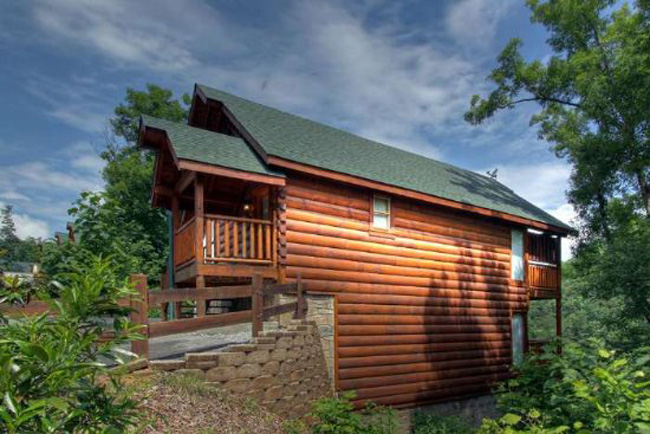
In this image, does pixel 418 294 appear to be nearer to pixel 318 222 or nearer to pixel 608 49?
pixel 318 222

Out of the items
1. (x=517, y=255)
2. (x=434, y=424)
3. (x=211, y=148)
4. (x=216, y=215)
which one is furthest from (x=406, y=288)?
(x=211, y=148)

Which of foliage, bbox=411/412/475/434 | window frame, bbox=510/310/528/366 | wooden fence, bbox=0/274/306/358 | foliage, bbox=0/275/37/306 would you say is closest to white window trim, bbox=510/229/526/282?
window frame, bbox=510/310/528/366

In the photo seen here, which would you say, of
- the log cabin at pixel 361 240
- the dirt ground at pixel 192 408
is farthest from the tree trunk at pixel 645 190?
the dirt ground at pixel 192 408

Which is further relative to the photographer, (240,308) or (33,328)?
(240,308)

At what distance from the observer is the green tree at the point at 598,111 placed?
16.2m

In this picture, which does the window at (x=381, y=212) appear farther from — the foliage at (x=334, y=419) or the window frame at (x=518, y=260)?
the window frame at (x=518, y=260)

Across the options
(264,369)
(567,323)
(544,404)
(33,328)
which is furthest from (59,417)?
(567,323)

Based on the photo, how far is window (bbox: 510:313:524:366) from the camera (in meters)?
16.0

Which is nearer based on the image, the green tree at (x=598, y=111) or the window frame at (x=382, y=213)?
the window frame at (x=382, y=213)

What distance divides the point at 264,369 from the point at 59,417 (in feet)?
17.1

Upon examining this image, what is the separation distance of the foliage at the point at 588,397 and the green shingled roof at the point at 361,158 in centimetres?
614

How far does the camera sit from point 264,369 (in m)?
7.54

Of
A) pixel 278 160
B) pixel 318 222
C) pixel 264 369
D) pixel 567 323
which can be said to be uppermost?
pixel 278 160

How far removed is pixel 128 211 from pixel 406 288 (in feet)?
60.1
